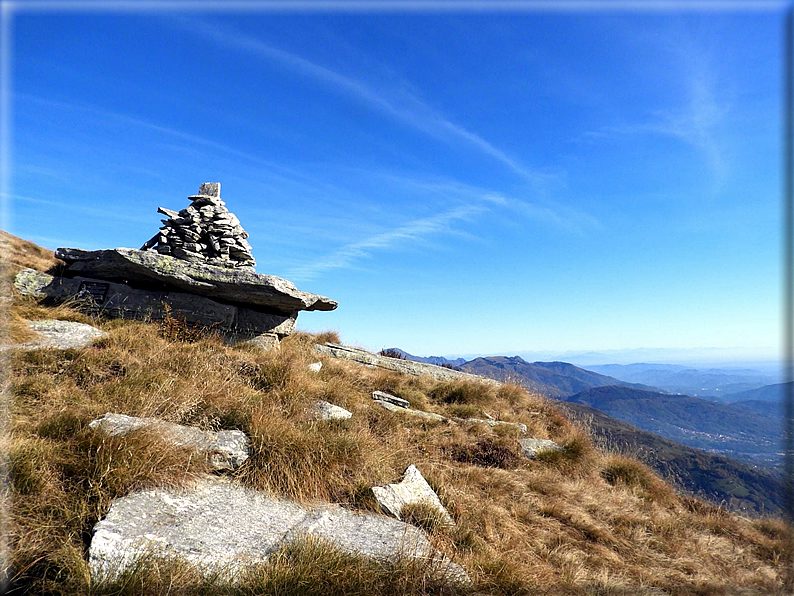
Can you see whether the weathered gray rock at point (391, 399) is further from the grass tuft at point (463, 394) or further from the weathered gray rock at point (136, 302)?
the weathered gray rock at point (136, 302)

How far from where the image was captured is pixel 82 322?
9.24 metres

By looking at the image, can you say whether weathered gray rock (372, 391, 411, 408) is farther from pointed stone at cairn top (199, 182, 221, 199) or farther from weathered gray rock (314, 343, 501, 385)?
pointed stone at cairn top (199, 182, 221, 199)

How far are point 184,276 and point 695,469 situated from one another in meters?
62.7

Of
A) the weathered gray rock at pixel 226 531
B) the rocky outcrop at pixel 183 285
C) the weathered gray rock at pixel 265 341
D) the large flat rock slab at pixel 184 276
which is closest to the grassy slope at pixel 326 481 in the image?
the weathered gray rock at pixel 226 531

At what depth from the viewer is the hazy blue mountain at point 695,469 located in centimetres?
920

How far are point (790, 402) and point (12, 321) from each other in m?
11.9

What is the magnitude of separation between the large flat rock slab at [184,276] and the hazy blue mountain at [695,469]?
977 cm

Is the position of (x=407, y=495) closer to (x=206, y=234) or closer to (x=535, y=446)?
(x=535, y=446)

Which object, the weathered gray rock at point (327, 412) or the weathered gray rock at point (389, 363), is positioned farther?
the weathered gray rock at point (389, 363)

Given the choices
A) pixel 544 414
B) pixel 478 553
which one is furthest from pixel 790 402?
pixel 544 414

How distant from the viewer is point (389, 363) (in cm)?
→ 1517

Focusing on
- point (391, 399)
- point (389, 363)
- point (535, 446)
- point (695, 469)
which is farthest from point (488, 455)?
point (695, 469)

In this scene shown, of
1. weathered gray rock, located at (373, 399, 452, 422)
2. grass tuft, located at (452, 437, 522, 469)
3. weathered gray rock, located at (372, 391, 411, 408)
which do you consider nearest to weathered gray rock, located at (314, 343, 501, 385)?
weathered gray rock, located at (372, 391, 411, 408)

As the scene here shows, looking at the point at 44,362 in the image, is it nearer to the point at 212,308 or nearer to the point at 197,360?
the point at 197,360
